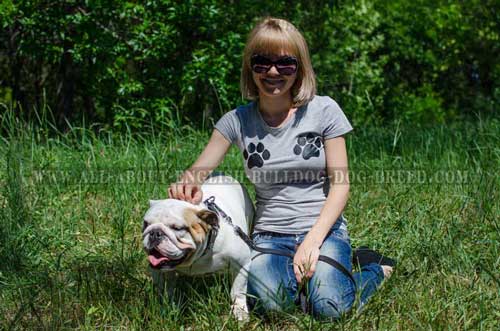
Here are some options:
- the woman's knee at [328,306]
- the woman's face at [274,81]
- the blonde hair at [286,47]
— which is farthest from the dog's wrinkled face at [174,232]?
the blonde hair at [286,47]

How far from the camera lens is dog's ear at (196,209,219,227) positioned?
283 cm

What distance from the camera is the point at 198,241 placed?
9.24ft

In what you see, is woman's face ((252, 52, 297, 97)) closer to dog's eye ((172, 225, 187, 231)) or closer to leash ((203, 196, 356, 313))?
leash ((203, 196, 356, 313))

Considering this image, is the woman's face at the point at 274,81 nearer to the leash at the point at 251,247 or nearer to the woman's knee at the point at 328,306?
the leash at the point at 251,247

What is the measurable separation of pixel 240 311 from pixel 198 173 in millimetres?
750

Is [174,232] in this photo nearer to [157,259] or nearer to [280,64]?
[157,259]

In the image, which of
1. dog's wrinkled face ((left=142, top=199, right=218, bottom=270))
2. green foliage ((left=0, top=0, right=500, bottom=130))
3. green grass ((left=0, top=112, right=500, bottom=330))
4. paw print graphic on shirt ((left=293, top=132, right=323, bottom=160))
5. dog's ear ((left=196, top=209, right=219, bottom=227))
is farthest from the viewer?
green foliage ((left=0, top=0, right=500, bottom=130))

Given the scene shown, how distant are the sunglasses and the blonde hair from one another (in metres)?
0.03

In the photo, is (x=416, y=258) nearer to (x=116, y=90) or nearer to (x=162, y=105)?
(x=162, y=105)

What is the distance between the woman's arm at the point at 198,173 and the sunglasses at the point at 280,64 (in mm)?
438

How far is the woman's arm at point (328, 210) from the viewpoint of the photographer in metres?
3.08

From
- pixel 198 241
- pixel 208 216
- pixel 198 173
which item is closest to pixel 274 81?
pixel 198 173

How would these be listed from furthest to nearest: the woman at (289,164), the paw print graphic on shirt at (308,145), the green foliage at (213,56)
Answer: the green foliage at (213,56) < the paw print graphic on shirt at (308,145) < the woman at (289,164)

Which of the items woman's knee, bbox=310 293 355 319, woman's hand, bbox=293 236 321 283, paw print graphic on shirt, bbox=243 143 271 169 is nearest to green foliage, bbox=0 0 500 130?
paw print graphic on shirt, bbox=243 143 271 169
